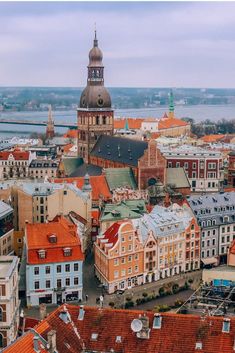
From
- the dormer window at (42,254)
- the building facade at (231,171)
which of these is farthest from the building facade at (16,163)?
the dormer window at (42,254)

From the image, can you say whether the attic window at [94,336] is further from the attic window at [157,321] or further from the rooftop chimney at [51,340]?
the attic window at [157,321]

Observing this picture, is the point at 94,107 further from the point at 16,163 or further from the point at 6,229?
the point at 6,229

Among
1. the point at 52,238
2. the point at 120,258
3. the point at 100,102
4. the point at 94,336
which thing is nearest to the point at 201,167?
the point at 100,102

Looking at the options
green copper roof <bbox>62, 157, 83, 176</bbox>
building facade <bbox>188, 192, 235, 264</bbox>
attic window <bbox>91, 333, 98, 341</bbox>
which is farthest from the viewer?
green copper roof <bbox>62, 157, 83, 176</bbox>

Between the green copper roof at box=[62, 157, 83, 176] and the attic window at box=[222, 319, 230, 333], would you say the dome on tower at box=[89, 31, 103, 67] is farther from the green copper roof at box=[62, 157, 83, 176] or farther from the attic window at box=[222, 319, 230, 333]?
the attic window at box=[222, 319, 230, 333]

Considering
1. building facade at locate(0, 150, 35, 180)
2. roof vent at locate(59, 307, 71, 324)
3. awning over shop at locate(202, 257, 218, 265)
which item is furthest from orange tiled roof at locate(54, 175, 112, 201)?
roof vent at locate(59, 307, 71, 324)

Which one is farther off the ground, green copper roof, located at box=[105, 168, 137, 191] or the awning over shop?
green copper roof, located at box=[105, 168, 137, 191]

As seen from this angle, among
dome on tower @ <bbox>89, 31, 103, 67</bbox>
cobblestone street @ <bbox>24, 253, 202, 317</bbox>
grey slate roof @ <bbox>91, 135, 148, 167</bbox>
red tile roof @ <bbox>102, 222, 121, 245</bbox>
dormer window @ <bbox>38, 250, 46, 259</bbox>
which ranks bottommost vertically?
cobblestone street @ <bbox>24, 253, 202, 317</bbox>
